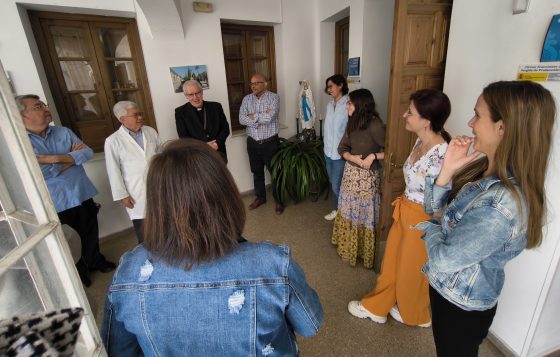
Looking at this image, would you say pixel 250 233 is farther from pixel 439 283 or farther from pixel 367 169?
pixel 439 283

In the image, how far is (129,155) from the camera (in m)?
2.15

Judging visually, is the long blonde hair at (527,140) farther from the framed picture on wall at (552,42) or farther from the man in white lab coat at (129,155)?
the man in white lab coat at (129,155)

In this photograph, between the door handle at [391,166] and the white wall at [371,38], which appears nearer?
the door handle at [391,166]

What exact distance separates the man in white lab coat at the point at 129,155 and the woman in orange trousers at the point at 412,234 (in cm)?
176

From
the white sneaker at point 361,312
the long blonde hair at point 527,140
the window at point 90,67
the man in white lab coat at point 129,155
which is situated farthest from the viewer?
the window at point 90,67

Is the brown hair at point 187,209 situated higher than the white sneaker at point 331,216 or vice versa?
the brown hair at point 187,209

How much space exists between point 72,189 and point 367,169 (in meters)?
2.28

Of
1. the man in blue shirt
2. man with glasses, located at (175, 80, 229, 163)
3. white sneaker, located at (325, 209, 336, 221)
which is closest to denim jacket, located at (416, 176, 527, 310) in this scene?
white sneaker, located at (325, 209, 336, 221)

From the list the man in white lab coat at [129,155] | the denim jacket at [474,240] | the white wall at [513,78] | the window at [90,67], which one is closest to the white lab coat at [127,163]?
the man in white lab coat at [129,155]

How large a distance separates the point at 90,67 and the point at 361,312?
331 cm

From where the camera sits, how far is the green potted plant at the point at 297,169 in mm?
3496

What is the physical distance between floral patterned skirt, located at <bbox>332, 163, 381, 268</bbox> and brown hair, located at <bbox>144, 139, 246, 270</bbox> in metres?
1.67

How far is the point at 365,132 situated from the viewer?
2145mm

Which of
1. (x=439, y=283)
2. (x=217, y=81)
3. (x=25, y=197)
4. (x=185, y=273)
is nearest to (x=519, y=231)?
(x=439, y=283)
